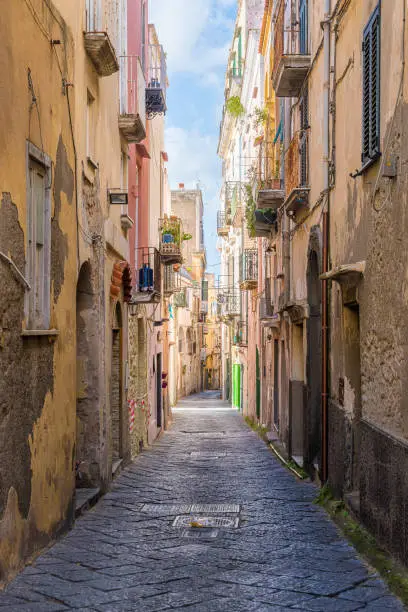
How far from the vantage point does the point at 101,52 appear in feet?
36.6

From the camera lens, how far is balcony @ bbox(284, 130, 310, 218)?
1355cm

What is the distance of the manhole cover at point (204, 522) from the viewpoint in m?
9.47

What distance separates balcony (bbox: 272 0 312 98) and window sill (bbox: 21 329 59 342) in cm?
705

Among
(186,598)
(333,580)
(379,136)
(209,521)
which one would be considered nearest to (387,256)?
(379,136)

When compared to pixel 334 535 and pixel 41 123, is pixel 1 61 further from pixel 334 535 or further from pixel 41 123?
pixel 334 535

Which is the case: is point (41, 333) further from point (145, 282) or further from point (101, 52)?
point (145, 282)

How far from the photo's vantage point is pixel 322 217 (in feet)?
39.2

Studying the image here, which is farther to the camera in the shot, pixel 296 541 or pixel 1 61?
pixel 296 541

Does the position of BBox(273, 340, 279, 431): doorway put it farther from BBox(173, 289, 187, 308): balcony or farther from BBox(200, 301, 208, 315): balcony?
BBox(200, 301, 208, 315): balcony

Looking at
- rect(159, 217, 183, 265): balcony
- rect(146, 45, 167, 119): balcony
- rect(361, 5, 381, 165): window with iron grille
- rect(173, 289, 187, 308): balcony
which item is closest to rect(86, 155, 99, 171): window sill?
rect(361, 5, 381, 165): window with iron grille

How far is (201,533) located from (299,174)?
6.83 metres

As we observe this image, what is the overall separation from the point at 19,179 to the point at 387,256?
10.7 feet

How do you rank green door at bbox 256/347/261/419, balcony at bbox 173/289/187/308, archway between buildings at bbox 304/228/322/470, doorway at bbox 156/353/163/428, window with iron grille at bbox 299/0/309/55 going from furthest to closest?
balcony at bbox 173/289/187/308, green door at bbox 256/347/261/419, doorway at bbox 156/353/163/428, window with iron grille at bbox 299/0/309/55, archway between buildings at bbox 304/228/322/470

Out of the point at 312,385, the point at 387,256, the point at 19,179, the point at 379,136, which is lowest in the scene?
the point at 312,385
